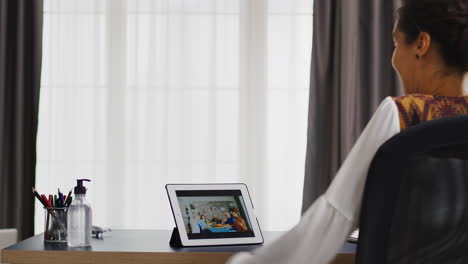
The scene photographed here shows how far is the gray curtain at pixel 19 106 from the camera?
10.8ft

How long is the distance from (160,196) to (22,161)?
0.82m

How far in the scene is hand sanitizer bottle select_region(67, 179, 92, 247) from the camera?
1406 mm

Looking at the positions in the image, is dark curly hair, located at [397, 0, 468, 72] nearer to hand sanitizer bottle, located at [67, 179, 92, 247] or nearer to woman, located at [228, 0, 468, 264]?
woman, located at [228, 0, 468, 264]

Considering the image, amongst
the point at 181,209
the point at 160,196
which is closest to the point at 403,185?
the point at 181,209

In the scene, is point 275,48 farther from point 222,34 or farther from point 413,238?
point 413,238

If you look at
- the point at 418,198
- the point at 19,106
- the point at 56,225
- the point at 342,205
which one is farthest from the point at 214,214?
the point at 19,106

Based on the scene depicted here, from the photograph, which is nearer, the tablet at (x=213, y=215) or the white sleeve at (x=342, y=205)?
the white sleeve at (x=342, y=205)

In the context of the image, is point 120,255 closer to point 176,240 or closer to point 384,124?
point 176,240

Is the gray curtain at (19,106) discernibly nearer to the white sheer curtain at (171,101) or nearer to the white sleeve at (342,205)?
the white sheer curtain at (171,101)

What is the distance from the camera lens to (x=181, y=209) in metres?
1.49

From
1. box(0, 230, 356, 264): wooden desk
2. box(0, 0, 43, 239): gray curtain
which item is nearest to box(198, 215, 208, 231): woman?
box(0, 230, 356, 264): wooden desk

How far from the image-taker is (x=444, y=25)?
34.6 inches

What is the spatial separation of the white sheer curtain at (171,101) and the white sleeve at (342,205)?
2557mm

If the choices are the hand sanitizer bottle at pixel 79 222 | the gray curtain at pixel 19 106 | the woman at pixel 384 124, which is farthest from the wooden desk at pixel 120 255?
the gray curtain at pixel 19 106
